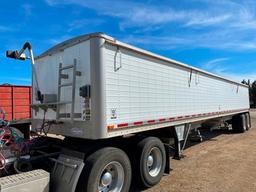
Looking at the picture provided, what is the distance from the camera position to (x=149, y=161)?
17.0 ft

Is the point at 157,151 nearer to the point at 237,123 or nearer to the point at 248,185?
the point at 248,185

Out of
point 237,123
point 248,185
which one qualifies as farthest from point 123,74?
point 237,123

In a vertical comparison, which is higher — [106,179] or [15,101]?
[15,101]

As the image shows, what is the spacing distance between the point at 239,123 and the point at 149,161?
33.5ft

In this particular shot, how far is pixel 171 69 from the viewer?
6.20 meters

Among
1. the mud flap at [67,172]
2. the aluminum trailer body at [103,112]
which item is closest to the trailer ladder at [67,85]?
the aluminum trailer body at [103,112]

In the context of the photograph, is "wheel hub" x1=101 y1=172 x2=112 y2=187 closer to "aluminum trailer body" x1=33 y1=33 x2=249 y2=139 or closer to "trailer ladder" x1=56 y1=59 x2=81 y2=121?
"aluminum trailer body" x1=33 y1=33 x2=249 y2=139

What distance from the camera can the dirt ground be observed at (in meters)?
4.92

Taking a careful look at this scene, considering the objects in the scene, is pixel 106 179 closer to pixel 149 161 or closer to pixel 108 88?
pixel 149 161

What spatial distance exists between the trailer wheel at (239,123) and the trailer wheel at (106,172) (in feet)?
36.3

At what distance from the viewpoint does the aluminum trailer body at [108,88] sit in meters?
3.94

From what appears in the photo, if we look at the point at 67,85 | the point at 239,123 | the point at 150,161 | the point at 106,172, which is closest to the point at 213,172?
the point at 150,161

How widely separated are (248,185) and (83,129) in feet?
12.4

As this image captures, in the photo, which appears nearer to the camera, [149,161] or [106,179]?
[106,179]
